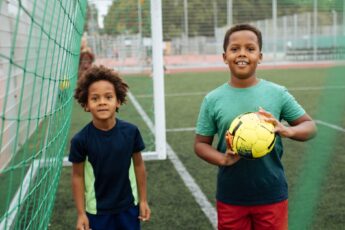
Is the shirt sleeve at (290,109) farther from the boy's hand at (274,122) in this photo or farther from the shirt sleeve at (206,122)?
the shirt sleeve at (206,122)

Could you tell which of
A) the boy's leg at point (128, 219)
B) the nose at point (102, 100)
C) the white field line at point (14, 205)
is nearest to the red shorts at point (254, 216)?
the boy's leg at point (128, 219)

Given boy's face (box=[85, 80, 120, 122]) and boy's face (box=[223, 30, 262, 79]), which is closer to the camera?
boy's face (box=[223, 30, 262, 79])

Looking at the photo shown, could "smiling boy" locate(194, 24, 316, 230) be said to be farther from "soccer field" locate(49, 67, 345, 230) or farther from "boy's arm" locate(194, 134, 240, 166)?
"soccer field" locate(49, 67, 345, 230)

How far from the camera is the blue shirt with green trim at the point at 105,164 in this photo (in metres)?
2.59

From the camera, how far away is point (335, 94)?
6.97 ft

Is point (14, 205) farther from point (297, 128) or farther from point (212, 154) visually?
point (297, 128)

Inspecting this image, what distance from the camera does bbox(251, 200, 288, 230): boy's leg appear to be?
2441 millimetres

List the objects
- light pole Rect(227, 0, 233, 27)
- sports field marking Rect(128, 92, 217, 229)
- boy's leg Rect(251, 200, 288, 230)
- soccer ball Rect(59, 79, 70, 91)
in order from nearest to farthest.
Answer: boy's leg Rect(251, 200, 288, 230) → soccer ball Rect(59, 79, 70, 91) → sports field marking Rect(128, 92, 217, 229) → light pole Rect(227, 0, 233, 27)

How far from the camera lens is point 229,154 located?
2305 mm

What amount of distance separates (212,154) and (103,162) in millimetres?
593

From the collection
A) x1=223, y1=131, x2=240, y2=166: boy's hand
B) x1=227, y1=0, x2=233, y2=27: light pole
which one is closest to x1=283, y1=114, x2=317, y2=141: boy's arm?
x1=223, y1=131, x2=240, y2=166: boy's hand

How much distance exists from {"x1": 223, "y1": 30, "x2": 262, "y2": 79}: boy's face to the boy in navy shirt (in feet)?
2.20

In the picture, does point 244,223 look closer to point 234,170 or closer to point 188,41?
point 234,170

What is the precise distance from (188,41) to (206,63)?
2.12 metres
